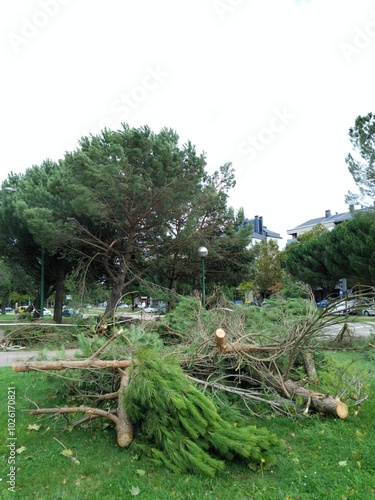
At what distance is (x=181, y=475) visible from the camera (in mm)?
2971

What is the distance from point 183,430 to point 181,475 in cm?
34

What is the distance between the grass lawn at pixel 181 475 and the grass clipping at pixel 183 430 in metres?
0.11

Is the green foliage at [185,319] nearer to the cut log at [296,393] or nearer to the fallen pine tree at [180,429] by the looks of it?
the cut log at [296,393]

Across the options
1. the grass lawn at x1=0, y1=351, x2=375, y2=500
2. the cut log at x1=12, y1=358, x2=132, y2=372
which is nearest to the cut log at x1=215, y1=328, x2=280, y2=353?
the grass lawn at x1=0, y1=351, x2=375, y2=500

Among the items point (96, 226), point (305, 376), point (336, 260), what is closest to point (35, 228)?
point (96, 226)

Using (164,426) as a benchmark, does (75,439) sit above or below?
below

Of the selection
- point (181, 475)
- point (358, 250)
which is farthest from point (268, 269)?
point (181, 475)

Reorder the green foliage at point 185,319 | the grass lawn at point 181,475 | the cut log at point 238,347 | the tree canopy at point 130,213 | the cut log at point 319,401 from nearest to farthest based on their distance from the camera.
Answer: the grass lawn at point 181,475 → the cut log at point 319,401 → the cut log at point 238,347 → the green foliage at point 185,319 → the tree canopy at point 130,213

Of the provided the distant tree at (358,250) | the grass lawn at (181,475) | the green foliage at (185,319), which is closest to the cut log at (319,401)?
the grass lawn at (181,475)

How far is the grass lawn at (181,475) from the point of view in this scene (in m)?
2.75

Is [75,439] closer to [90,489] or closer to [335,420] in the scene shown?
[90,489]

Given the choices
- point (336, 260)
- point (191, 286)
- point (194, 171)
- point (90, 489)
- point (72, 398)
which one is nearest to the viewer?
point (90, 489)

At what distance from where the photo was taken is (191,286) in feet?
67.6

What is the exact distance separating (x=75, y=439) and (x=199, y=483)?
1567 mm
